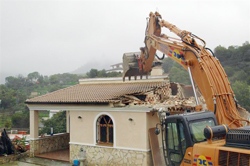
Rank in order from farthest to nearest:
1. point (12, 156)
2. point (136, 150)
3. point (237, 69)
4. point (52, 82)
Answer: point (52, 82)
point (237, 69)
point (12, 156)
point (136, 150)

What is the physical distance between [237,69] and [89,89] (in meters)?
49.5

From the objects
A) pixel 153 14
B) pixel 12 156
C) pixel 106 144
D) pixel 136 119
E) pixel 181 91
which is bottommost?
pixel 12 156

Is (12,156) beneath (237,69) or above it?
beneath

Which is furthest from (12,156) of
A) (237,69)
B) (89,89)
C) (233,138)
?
(237,69)

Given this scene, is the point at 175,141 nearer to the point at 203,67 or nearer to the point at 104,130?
the point at 203,67

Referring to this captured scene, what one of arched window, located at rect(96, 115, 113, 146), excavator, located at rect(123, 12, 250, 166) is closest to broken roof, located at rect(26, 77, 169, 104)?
arched window, located at rect(96, 115, 113, 146)

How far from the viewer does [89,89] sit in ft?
59.0

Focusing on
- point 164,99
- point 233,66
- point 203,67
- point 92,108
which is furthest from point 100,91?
point 233,66

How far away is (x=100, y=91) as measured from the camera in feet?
55.0

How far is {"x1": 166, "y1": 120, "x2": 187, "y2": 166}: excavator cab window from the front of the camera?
766 centimetres

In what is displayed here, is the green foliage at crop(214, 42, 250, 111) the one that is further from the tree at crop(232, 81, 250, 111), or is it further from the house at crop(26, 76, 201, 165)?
the house at crop(26, 76, 201, 165)

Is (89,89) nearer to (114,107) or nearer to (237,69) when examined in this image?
(114,107)

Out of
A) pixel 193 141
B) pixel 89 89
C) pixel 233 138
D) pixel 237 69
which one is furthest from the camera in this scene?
pixel 237 69

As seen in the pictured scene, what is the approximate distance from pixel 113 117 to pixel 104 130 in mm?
1061
